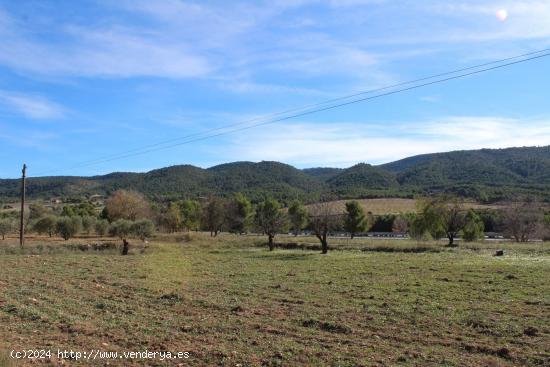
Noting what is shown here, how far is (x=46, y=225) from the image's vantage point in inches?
3292

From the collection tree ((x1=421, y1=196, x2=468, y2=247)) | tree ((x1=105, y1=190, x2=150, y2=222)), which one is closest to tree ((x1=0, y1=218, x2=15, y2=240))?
tree ((x1=105, y1=190, x2=150, y2=222))

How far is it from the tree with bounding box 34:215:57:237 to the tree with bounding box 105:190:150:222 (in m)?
16.8

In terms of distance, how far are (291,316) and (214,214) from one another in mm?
88058

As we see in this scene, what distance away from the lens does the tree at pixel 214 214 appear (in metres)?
104

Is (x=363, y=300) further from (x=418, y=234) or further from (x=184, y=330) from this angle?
(x=418, y=234)

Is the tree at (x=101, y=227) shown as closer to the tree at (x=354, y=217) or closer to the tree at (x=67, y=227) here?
the tree at (x=67, y=227)

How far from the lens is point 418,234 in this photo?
73.8 metres

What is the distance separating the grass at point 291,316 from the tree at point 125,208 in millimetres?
72291

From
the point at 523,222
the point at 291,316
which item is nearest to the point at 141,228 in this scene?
the point at 291,316

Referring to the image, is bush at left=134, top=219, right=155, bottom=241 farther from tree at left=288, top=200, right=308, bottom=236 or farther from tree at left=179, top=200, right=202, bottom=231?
tree at left=179, top=200, right=202, bottom=231

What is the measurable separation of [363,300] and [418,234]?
56.9m

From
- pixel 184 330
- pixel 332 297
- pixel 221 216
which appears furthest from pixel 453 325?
pixel 221 216

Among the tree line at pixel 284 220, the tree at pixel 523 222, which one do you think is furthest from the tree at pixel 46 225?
the tree at pixel 523 222

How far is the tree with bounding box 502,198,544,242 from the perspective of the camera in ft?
252
